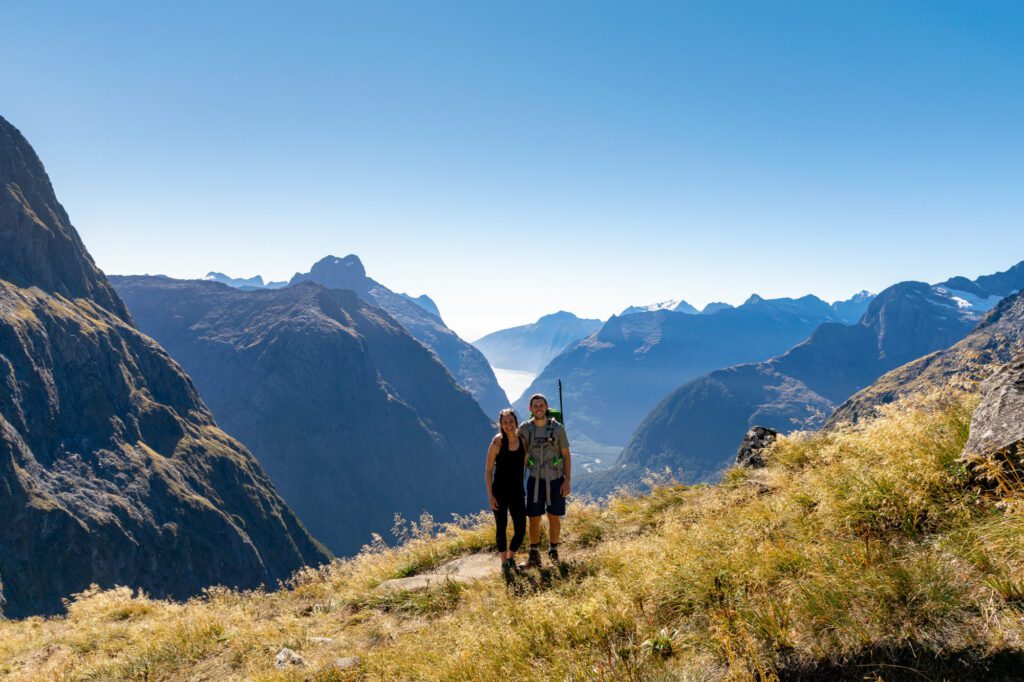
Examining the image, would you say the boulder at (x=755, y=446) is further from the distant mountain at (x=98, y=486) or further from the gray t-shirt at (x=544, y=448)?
the distant mountain at (x=98, y=486)

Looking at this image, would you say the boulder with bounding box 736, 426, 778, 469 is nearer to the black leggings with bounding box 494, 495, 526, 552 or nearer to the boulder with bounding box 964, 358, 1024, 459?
the black leggings with bounding box 494, 495, 526, 552

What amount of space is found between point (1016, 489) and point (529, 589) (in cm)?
610

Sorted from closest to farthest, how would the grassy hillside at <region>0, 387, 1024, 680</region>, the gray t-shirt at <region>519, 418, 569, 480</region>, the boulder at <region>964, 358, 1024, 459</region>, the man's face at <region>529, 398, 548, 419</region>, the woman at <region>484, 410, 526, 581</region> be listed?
the grassy hillside at <region>0, 387, 1024, 680</region> < the boulder at <region>964, 358, 1024, 459</region> < the woman at <region>484, 410, 526, 581</region> < the gray t-shirt at <region>519, 418, 569, 480</region> < the man's face at <region>529, 398, 548, 419</region>

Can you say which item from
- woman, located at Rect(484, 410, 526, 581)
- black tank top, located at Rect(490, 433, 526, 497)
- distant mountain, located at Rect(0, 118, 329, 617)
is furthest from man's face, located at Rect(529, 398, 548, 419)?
distant mountain, located at Rect(0, 118, 329, 617)

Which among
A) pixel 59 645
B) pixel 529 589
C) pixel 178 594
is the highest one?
pixel 529 589

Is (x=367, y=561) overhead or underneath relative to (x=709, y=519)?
underneath

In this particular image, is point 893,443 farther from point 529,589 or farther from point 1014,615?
point 529,589

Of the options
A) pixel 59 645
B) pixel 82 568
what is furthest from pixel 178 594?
pixel 59 645

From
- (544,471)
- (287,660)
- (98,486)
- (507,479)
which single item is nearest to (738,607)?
(544,471)

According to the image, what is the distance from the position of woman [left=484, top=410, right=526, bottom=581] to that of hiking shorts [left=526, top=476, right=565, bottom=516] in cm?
14

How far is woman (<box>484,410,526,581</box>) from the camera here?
980 centimetres

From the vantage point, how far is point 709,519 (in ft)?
26.6

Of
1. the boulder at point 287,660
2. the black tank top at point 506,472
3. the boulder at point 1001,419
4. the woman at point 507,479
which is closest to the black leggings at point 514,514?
the woman at point 507,479

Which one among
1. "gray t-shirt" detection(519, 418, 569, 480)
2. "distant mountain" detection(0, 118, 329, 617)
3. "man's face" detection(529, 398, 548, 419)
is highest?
"man's face" detection(529, 398, 548, 419)
